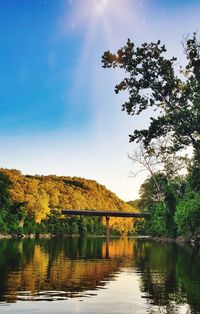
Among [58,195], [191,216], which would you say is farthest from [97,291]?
[58,195]

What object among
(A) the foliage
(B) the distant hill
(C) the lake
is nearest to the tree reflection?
(C) the lake

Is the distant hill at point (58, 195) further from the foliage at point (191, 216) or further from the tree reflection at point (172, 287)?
the tree reflection at point (172, 287)

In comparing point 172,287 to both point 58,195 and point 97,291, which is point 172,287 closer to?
point 97,291

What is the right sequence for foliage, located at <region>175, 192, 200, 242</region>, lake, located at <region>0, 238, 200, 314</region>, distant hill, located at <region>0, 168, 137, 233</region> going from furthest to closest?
distant hill, located at <region>0, 168, 137, 233</region>, foliage, located at <region>175, 192, 200, 242</region>, lake, located at <region>0, 238, 200, 314</region>

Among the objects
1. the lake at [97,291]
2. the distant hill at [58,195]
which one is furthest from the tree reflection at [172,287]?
the distant hill at [58,195]

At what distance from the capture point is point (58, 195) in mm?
139250

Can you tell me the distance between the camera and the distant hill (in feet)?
327

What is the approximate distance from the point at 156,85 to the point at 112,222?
12352cm

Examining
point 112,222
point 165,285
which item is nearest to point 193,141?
point 165,285

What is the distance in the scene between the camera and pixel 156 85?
27.8 metres

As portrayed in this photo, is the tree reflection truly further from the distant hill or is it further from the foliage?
the distant hill

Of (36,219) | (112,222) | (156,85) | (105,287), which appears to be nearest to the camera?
(105,287)

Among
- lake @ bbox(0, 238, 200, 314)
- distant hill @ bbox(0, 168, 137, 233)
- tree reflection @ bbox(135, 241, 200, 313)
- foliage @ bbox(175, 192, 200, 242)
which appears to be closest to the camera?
lake @ bbox(0, 238, 200, 314)

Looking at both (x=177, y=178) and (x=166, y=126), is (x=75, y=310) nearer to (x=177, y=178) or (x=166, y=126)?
(x=166, y=126)
